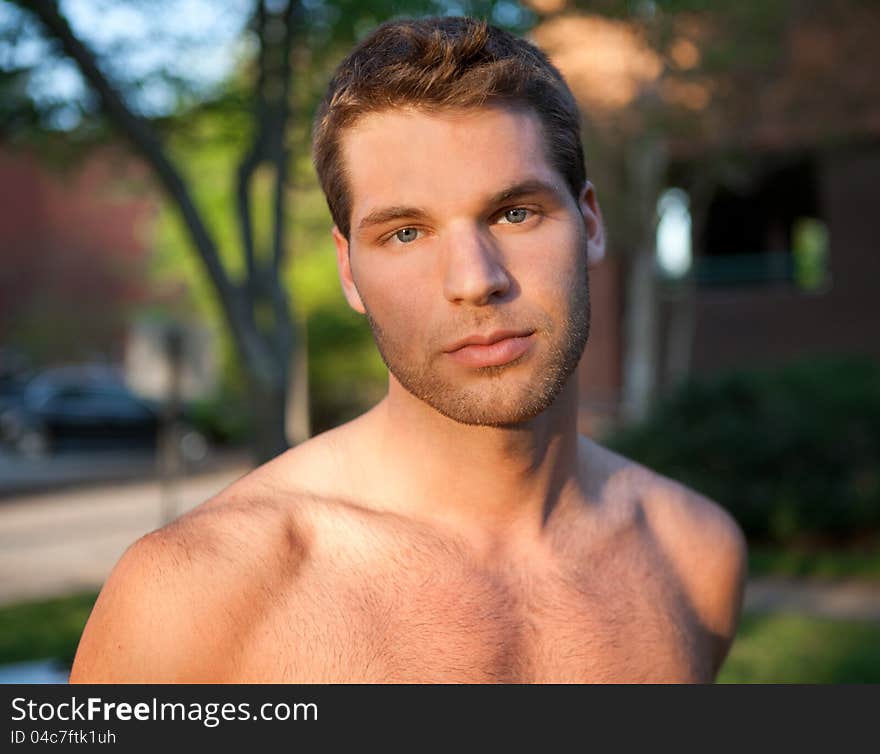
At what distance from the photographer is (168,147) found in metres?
8.85

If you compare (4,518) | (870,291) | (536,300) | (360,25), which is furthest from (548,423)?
(870,291)

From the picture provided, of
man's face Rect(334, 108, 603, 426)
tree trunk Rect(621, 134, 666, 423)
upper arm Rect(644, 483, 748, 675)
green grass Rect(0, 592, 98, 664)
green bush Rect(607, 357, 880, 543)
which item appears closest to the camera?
man's face Rect(334, 108, 603, 426)

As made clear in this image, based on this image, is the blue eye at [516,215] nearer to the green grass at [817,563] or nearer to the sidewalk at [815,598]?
the sidewalk at [815,598]

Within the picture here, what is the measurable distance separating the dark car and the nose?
2461cm

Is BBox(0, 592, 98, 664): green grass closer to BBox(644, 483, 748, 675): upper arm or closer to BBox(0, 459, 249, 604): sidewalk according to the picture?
BBox(0, 459, 249, 604): sidewalk

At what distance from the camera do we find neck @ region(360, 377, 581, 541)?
187 centimetres

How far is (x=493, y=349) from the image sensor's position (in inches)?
66.3

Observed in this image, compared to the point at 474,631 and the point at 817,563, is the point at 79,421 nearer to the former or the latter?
the point at 817,563

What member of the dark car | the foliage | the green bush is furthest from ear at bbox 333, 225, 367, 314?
the dark car

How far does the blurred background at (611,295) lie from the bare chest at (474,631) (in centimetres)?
342

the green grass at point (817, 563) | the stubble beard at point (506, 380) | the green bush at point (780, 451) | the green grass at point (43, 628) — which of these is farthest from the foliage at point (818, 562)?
the stubble beard at point (506, 380)

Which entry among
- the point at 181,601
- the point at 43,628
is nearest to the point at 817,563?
the point at 43,628

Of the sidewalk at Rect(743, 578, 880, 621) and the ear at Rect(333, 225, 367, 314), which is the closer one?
the ear at Rect(333, 225, 367, 314)
